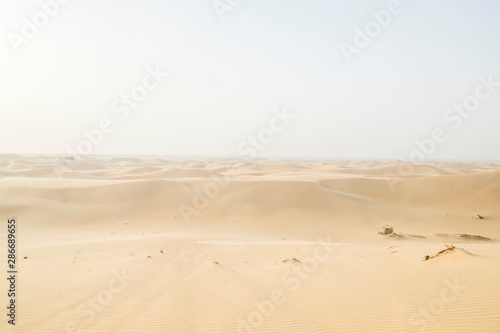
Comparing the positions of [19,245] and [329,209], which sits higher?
[329,209]

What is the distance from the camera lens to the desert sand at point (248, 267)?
6.26 m

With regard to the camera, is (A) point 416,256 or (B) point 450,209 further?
(B) point 450,209

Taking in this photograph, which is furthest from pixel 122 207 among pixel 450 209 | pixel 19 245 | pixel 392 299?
pixel 450 209

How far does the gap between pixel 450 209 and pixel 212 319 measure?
23845 millimetres

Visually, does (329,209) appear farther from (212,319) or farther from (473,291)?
(212,319)

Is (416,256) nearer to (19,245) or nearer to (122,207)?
(19,245)

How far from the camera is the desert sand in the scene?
20.5 ft

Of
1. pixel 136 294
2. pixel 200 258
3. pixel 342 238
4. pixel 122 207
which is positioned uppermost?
pixel 122 207

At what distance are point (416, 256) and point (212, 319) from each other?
7438 millimetres

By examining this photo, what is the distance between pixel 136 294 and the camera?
755 cm

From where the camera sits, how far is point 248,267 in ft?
32.9

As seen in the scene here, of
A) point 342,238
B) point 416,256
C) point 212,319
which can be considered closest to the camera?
point 212,319

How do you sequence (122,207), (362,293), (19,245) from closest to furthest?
(362,293) < (19,245) < (122,207)

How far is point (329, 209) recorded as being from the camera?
23.1m
